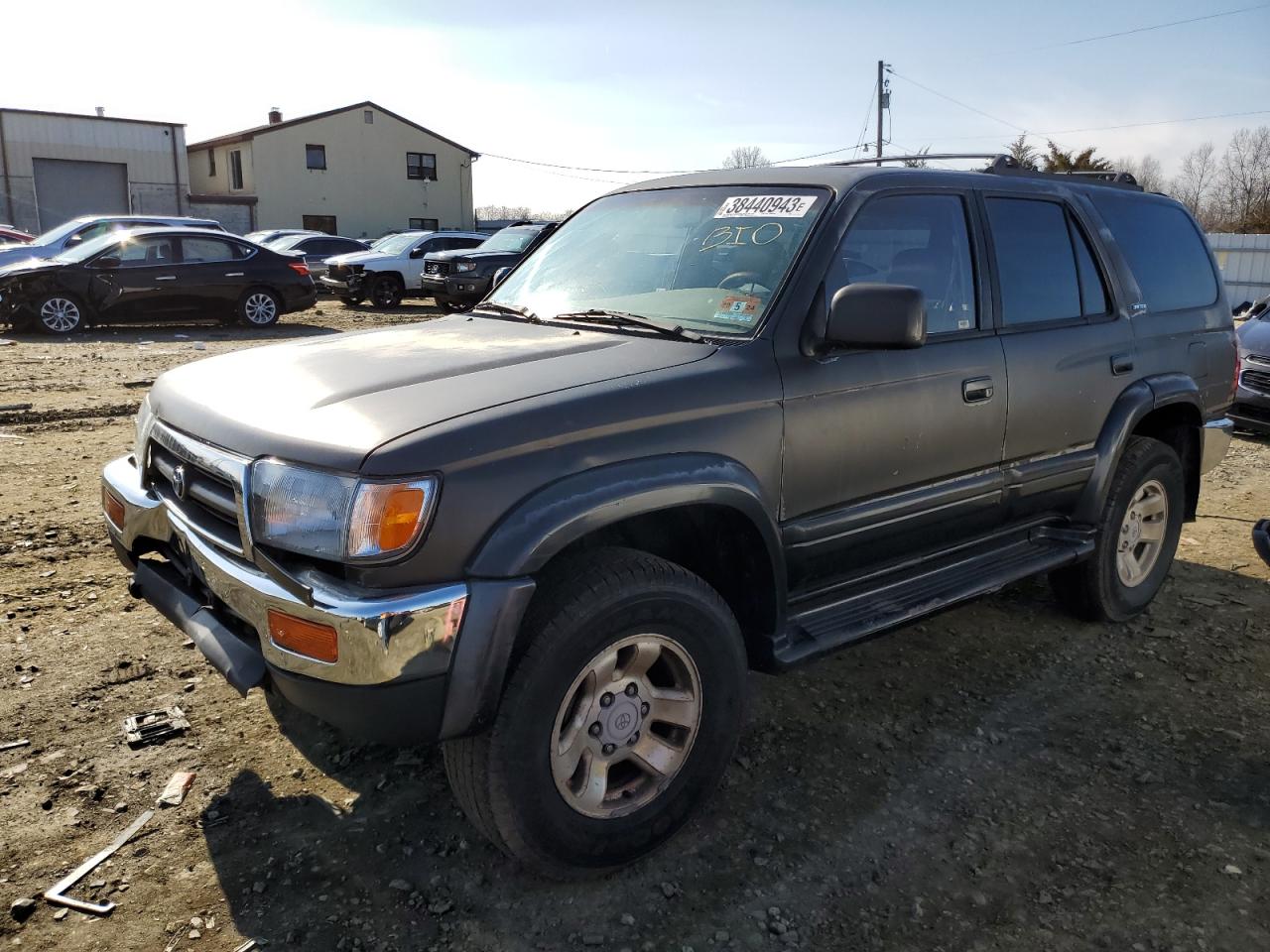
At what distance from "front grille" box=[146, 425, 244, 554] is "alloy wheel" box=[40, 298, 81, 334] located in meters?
12.4

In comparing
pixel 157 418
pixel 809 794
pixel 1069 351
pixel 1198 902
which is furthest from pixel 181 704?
pixel 1069 351

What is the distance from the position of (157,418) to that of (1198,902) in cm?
329

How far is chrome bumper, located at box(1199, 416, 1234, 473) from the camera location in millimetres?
4723

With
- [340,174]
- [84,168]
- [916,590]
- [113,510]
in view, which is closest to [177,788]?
[113,510]

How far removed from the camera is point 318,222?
4109 cm

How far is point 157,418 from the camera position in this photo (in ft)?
9.95

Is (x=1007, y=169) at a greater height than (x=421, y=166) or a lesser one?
lesser

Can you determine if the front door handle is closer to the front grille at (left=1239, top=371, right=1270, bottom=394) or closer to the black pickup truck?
the black pickup truck

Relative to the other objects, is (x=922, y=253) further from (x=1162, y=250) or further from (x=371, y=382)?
(x=371, y=382)

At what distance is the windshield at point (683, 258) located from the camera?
125 inches

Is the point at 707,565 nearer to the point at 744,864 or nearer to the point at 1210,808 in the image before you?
the point at 744,864

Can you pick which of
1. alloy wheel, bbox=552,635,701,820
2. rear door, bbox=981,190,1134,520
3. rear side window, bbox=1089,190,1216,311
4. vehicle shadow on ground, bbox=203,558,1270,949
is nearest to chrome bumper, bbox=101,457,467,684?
alloy wheel, bbox=552,635,701,820

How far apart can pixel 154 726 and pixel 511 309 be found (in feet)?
6.39

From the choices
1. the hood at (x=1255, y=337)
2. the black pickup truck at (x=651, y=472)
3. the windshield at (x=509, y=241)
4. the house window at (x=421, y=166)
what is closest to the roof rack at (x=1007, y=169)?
the black pickup truck at (x=651, y=472)
